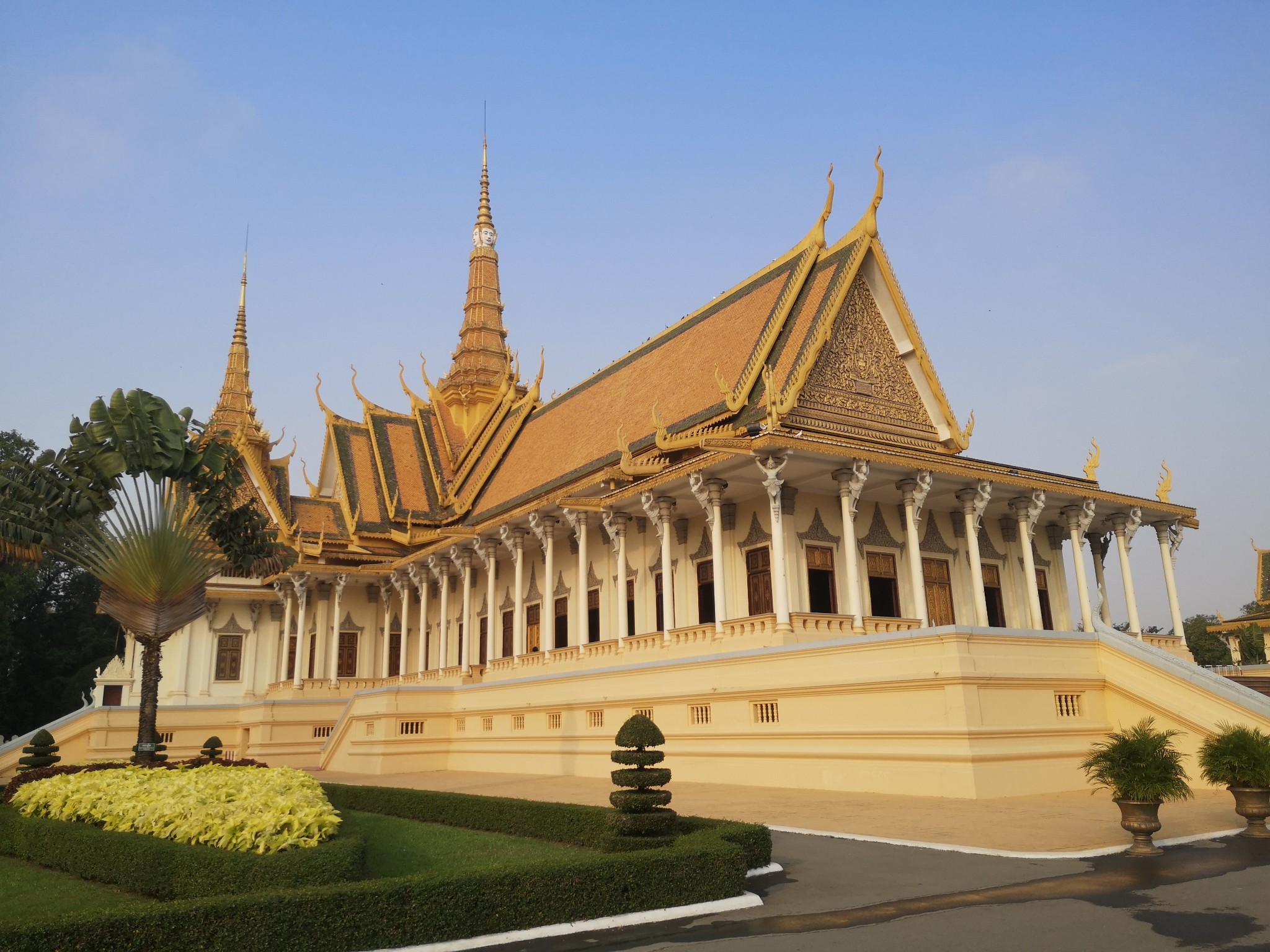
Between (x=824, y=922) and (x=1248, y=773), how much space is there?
489cm

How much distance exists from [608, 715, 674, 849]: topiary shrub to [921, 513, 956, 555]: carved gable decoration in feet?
47.1

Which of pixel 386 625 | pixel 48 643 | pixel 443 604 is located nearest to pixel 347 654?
pixel 386 625

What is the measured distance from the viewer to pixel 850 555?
17156 mm

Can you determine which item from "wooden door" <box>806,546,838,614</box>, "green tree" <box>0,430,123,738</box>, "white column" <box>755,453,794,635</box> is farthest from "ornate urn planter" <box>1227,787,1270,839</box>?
"green tree" <box>0,430,123,738</box>

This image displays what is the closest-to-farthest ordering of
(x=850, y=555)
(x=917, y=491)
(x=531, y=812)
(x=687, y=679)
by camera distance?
(x=531, y=812)
(x=687, y=679)
(x=850, y=555)
(x=917, y=491)

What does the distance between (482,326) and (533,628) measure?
59.0 feet

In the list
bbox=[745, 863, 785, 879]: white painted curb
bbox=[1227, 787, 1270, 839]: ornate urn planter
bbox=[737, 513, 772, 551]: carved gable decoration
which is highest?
bbox=[737, 513, 772, 551]: carved gable decoration

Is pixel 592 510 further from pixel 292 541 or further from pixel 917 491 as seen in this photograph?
pixel 292 541

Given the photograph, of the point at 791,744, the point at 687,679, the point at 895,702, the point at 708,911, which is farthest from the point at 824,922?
the point at 687,679

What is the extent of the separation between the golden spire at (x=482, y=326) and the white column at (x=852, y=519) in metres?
21.1

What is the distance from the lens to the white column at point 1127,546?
21.9 meters

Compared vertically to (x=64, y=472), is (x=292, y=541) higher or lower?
higher

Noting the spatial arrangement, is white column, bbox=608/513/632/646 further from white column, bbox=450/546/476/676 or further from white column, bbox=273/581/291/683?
white column, bbox=273/581/291/683

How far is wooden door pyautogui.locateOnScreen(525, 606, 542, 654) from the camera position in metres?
25.7
